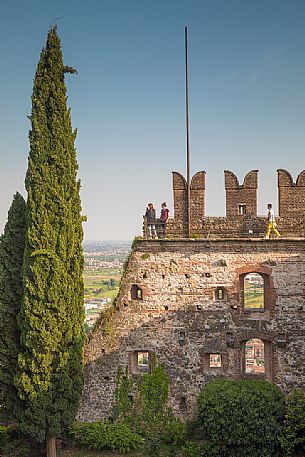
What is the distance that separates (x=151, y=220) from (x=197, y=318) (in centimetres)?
402

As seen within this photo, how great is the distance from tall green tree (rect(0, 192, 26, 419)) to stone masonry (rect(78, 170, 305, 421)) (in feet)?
9.29

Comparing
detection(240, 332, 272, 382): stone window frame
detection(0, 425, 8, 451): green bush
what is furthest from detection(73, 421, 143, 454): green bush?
detection(240, 332, 272, 382): stone window frame

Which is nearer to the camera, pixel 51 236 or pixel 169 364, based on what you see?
pixel 51 236

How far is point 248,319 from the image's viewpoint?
54.3 feet

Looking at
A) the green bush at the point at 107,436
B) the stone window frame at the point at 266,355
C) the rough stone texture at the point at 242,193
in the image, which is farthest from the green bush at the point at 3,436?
the rough stone texture at the point at 242,193

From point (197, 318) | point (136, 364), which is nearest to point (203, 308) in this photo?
point (197, 318)

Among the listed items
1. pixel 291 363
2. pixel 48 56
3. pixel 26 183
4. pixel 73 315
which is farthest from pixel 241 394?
pixel 48 56

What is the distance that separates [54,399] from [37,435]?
120 centimetres

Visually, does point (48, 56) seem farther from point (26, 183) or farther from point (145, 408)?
point (145, 408)

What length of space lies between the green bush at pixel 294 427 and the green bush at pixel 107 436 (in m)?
4.96

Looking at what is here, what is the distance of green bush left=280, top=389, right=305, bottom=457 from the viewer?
14688 mm

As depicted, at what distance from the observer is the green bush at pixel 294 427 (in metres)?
14.7

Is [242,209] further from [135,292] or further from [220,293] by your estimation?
[135,292]

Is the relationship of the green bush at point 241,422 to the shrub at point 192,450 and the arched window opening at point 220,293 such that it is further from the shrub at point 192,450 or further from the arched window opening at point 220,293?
the arched window opening at point 220,293
